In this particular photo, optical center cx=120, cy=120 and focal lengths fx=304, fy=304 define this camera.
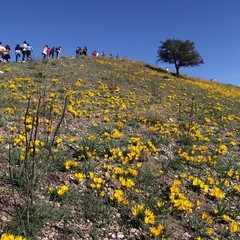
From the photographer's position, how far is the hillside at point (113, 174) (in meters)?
4.76

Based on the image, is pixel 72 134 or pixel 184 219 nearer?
pixel 184 219

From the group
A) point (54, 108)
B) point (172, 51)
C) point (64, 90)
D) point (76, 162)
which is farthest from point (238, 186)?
point (172, 51)

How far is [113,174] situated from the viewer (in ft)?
21.0

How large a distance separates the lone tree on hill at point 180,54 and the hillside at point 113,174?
24.3 metres

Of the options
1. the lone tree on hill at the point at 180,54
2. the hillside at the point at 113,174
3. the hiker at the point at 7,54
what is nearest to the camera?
the hillside at the point at 113,174

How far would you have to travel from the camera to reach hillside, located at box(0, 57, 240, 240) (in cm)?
476

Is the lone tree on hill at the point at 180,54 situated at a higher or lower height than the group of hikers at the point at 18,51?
higher

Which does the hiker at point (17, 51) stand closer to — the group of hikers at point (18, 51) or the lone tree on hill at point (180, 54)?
the group of hikers at point (18, 51)

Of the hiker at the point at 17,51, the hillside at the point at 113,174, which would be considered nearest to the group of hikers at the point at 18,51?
the hiker at the point at 17,51

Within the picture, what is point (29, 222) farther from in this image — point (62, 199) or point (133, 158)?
point (133, 158)

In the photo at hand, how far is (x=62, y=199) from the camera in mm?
5203

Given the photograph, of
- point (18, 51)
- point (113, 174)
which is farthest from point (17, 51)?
point (113, 174)

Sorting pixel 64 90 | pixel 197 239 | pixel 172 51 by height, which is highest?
pixel 172 51

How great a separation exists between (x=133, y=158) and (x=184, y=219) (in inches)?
83.6
